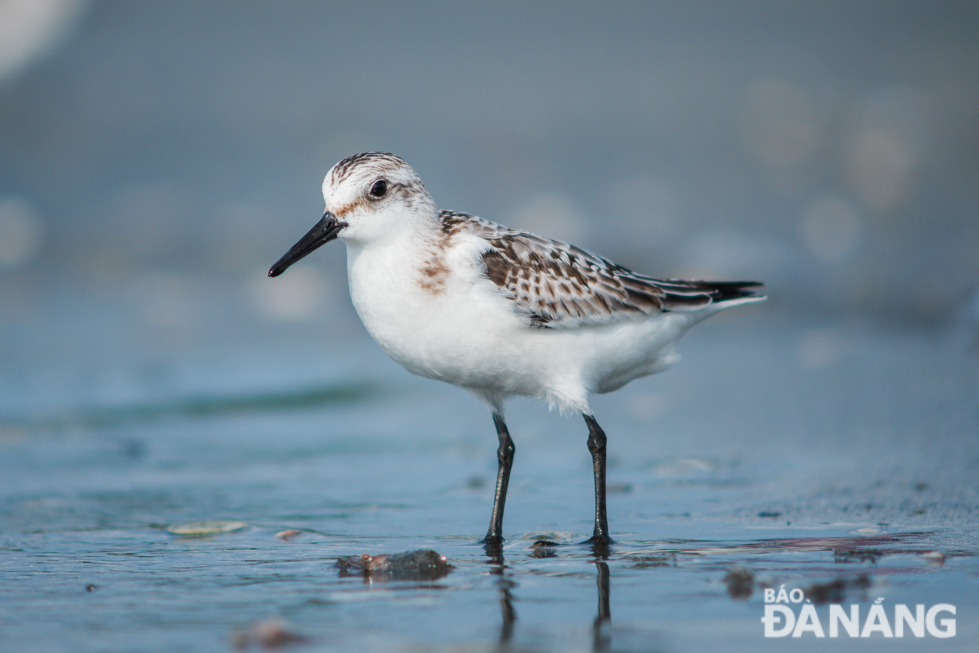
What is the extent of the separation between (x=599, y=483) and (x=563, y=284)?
1058 mm

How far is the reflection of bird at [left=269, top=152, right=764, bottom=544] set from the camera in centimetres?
512

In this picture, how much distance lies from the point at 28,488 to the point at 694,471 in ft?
13.6

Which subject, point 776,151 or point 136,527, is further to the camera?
point 776,151

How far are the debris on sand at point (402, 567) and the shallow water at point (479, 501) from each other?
0.26ft

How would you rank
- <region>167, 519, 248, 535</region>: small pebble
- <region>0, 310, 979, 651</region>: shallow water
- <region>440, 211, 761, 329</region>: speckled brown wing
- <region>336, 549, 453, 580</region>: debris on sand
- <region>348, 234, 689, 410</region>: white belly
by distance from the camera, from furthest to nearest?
<region>167, 519, 248, 535</region>: small pebble, <region>440, 211, 761, 329</region>: speckled brown wing, <region>348, 234, 689, 410</region>: white belly, <region>336, 549, 453, 580</region>: debris on sand, <region>0, 310, 979, 651</region>: shallow water

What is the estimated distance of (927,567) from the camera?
4.28m

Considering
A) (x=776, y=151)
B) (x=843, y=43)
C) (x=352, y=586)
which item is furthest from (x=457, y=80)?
(x=352, y=586)

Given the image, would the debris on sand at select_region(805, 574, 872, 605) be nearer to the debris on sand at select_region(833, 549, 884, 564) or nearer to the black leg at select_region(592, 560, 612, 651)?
the debris on sand at select_region(833, 549, 884, 564)

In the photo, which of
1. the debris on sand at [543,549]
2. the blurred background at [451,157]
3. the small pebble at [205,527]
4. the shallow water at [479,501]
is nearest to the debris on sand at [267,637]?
the shallow water at [479,501]

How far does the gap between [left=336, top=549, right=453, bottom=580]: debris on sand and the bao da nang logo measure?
54.5 inches

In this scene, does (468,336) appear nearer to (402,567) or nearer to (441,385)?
(402,567)

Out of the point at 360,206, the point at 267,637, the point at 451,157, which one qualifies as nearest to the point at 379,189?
the point at 360,206

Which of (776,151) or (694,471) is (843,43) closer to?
(776,151)

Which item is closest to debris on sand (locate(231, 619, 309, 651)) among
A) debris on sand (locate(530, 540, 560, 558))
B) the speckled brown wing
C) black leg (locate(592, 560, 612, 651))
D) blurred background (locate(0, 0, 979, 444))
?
black leg (locate(592, 560, 612, 651))
